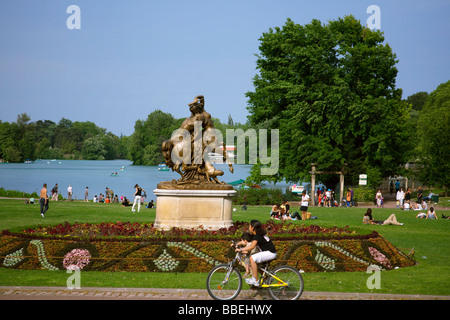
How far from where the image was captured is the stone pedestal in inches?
675

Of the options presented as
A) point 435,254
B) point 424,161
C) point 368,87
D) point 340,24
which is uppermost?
point 340,24

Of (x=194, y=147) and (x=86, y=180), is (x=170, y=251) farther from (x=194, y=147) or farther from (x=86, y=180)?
(x=86, y=180)

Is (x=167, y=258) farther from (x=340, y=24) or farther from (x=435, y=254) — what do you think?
(x=340, y=24)

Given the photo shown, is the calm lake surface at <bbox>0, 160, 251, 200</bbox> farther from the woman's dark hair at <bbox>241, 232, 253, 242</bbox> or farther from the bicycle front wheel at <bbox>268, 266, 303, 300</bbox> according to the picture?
the bicycle front wheel at <bbox>268, 266, 303, 300</bbox>

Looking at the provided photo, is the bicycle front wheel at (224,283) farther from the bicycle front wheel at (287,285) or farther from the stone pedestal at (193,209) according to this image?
the stone pedestal at (193,209)

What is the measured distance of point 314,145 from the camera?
47.0 m

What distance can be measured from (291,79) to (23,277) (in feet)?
126

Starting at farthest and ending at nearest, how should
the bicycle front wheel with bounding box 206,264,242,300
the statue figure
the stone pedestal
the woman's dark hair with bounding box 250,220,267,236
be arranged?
the statue figure < the stone pedestal < the woman's dark hair with bounding box 250,220,267,236 < the bicycle front wheel with bounding box 206,264,242,300

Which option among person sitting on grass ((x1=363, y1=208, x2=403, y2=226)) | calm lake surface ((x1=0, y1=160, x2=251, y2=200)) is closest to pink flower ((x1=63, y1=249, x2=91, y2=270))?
person sitting on grass ((x1=363, y1=208, x2=403, y2=226))

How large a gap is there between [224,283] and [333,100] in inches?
1446

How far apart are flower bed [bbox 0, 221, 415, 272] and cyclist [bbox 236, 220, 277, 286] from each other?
3.37 metres

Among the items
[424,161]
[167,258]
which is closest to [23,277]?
[167,258]

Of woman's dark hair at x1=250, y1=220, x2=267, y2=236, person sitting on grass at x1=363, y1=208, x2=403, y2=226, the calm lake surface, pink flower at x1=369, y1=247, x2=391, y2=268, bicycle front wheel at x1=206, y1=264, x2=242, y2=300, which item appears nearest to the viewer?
bicycle front wheel at x1=206, y1=264, x2=242, y2=300

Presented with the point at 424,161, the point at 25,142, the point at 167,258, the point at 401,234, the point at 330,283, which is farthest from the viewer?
the point at 25,142
